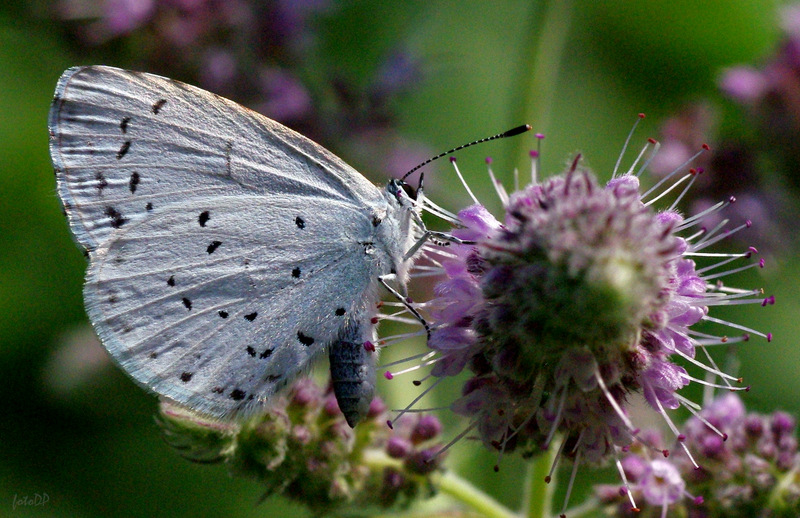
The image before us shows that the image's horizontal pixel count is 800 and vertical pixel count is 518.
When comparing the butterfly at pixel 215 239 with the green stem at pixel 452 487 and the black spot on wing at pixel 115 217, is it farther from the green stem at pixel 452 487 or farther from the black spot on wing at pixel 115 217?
the green stem at pixel 452 487

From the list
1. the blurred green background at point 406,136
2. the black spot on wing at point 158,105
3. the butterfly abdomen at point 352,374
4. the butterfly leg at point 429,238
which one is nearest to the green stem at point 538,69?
the blurred green background at point 406,136

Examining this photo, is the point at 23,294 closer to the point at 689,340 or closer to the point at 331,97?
the point at 331,97

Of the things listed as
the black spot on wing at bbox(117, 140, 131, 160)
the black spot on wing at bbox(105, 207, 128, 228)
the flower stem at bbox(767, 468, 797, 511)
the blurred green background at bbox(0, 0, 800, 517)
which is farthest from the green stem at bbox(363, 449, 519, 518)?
the black spot on wing at bbox(117, 140, 131, 160)

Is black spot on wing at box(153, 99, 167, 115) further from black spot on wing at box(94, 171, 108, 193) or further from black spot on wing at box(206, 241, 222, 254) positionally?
black spot on wing at box(206, 241, 222, 254)

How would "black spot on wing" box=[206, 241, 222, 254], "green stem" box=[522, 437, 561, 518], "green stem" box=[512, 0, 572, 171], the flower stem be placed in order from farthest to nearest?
"green stem" box=[512, 0, 572, 171] < "black spot on wing" box=[206, 241, 222, 254] < "green stem" box=[522, 437, 561, 518] < the flower stem

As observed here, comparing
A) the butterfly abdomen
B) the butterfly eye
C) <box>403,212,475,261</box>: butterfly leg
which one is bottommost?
the butterfly abdomen

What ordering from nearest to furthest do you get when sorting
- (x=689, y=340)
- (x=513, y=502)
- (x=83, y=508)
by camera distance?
(x=689, y=340), (x=513, y=502), (x=83, y=508)

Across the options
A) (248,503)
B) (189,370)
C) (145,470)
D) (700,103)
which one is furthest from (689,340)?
(145,470)

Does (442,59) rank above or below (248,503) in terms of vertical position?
above
